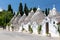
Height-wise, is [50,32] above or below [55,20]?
below

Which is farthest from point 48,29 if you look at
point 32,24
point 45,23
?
point 32,24

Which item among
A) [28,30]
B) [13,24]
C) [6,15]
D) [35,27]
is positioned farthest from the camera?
[6,15]

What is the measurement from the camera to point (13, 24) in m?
53.8

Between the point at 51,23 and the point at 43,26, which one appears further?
the point at 43,26

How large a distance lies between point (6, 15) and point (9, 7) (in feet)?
39.0

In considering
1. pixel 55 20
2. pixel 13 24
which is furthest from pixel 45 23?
pixel 13 24

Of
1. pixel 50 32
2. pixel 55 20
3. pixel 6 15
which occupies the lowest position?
pixel 50 32

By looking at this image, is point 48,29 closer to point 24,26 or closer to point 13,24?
point 24,26

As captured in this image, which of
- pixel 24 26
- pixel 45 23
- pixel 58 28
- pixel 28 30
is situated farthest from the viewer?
pixel 24 26

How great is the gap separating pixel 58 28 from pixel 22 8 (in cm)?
5235

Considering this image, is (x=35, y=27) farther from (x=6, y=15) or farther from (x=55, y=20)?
(x=6, y=15)

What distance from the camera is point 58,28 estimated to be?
2759cm

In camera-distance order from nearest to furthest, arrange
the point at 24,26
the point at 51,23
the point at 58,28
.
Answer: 1. the point at 58,28
2. the point at 51,23
3. the point at 24,26

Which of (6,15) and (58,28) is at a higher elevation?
(6,15)
